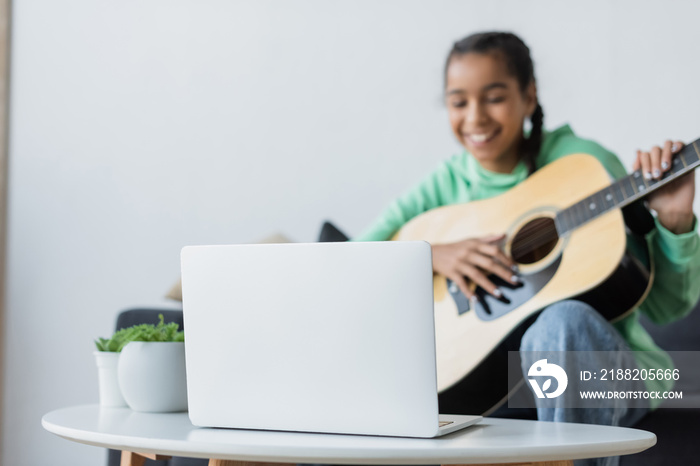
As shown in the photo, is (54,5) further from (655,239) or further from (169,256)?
(655,239)

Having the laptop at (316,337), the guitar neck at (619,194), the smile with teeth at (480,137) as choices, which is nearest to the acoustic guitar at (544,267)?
the guitar neck at (619,194)

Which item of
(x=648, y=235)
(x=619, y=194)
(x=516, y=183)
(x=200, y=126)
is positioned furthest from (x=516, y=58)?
(x=200, y=126)

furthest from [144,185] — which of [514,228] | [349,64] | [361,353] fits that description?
[361,353]

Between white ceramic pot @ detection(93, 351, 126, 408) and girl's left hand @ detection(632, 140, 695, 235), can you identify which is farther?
girl's left hand @ detection(632, 140, 695, 235)

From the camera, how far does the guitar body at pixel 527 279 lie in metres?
1.91

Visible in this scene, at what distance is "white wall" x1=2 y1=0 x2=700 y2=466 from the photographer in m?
2.29

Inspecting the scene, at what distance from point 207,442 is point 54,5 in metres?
2.54

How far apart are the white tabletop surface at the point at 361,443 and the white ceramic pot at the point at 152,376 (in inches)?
5.4

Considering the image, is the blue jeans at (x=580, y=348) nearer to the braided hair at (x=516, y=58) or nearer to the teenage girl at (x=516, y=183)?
the teenage girl at (x=516, y=183)

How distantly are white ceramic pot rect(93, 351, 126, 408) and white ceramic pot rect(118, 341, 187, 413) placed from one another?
76 mm

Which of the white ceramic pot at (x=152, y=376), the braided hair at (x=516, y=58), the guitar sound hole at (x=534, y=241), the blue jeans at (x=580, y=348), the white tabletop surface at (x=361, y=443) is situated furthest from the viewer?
the braided hair at (x=516, y=58)

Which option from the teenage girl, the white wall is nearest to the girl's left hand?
the teenage girl

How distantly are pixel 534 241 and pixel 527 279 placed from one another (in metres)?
0.11

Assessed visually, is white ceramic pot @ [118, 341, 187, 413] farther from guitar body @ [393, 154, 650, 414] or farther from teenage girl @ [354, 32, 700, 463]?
guitar body @ [393, 154, 650, 414]
